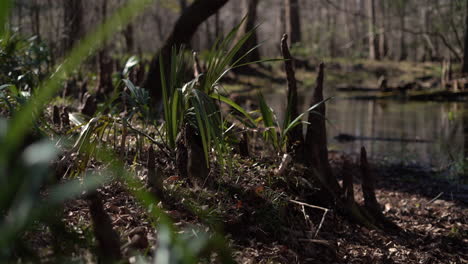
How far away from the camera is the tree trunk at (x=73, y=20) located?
9016 mm

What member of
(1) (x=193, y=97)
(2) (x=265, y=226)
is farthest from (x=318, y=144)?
(1) (x=193, y=97)

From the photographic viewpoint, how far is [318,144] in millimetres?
3783

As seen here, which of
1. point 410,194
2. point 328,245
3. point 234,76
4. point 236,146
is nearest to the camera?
point 328,245

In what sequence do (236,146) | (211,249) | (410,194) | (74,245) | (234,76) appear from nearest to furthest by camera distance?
(74,245)
(211,249)
(236,146)
(410,194)
(234,76)

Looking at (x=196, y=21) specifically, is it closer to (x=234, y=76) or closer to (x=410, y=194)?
(x=410, y=194)

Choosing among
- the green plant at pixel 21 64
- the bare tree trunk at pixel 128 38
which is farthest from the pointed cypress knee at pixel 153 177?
the bare tree trunk at pixel 128 38

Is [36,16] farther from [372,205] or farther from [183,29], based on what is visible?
[372,205]

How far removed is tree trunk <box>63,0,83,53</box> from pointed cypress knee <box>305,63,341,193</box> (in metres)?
6.32

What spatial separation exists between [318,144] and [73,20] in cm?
656

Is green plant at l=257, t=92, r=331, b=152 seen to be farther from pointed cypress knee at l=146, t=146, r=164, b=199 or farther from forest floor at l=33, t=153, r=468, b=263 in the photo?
pointed cypress knee at l=146, t=146, r=164, b=199

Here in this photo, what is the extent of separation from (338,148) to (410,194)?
2709mm

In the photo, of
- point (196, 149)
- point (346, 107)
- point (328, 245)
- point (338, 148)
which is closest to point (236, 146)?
point (196, 149)

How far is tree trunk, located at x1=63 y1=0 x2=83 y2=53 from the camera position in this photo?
9.02m

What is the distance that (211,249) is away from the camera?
2.26 m
